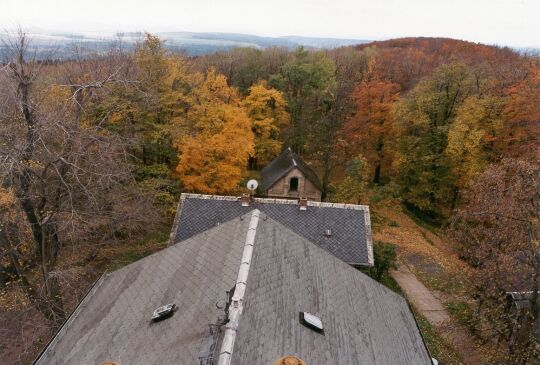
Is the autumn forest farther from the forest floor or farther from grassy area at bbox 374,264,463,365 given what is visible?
grassy area at bbox 374,264,463,365

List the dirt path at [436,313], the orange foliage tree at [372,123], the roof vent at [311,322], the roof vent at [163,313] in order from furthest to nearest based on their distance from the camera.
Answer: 1. the orange foliage tree at [372,123]
2. the dirt path at [436,313]
3. the roof vent at [163,313]
4. the roof vent at [311,322]

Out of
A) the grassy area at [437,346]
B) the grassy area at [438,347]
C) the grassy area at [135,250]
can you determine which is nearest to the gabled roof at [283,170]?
the grassy area at [135,250]

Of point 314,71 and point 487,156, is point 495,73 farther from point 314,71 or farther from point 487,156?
point 314,71

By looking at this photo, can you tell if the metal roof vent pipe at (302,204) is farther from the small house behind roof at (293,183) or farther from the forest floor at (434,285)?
the small house behind roof at (293,183)

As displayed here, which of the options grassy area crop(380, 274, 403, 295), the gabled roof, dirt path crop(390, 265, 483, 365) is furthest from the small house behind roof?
grassy area crop(380, 274, 403, 295)

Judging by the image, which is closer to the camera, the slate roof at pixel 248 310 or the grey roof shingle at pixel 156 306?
the slate roof at pixel 248 310

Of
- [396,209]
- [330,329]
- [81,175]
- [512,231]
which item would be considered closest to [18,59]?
[81,175]
